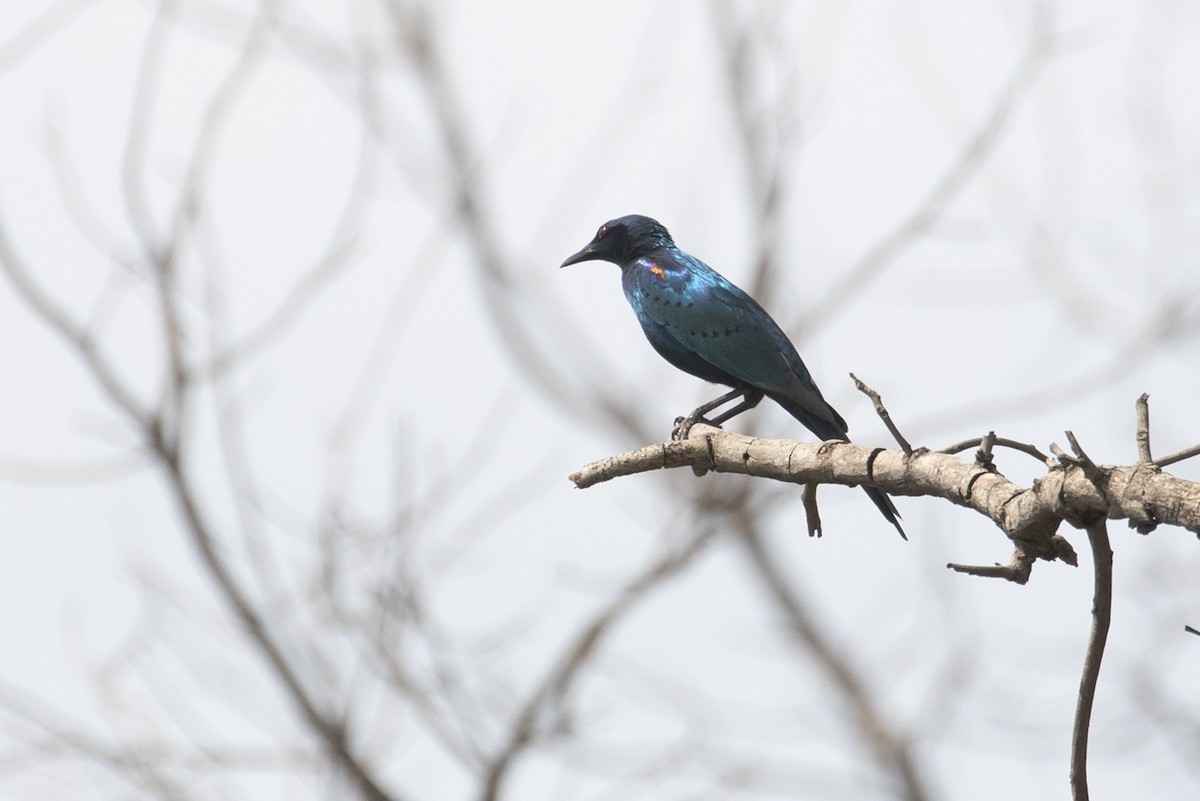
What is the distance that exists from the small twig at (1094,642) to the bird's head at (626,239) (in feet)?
19.8

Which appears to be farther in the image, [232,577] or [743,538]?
[743,538]

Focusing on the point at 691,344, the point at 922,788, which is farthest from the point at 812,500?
the point at 922,788

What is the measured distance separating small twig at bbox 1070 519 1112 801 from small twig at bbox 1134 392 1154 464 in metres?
0.17

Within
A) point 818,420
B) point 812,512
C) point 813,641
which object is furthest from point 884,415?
point 813,641

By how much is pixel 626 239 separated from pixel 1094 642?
6.23 m

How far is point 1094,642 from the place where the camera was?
9.43 ft

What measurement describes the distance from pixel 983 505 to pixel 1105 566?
1.27 feet

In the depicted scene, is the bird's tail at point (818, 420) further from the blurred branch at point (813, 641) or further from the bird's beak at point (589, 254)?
the blurred branch at point (813, 641)

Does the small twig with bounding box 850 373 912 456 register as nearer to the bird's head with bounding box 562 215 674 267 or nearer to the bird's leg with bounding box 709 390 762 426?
the bird's leg with bounding box 709 390 762 426

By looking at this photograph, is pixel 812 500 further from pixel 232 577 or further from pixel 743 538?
pixel 743 538

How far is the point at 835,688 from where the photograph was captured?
53.0 ft

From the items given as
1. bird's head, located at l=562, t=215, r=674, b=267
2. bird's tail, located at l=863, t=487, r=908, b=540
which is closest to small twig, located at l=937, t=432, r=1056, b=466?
bird's tail, located at l=863, t=487, r=908, b=540

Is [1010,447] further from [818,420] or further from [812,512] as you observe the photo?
[818,420]

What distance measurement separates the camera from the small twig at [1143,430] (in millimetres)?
2736
